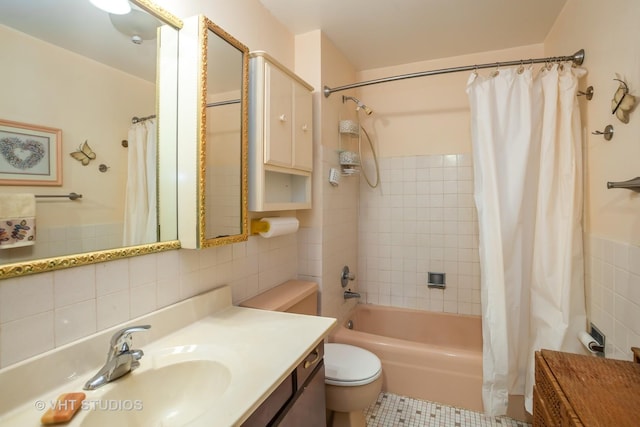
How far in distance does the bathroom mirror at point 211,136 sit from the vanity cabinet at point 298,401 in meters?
0.58

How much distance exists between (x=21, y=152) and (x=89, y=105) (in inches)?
9.2

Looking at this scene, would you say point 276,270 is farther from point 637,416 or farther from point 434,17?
point 434,17

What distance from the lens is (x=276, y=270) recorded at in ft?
5.94

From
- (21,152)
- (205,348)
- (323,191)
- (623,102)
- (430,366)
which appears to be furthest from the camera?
(323,191)

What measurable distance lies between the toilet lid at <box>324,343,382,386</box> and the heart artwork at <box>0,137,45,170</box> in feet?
4.52

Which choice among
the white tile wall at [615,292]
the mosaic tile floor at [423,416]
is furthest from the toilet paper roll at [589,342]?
the mosaic tile floor at [423,416]

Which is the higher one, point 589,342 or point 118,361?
point 118,361

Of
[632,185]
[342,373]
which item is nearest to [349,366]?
[342,373]

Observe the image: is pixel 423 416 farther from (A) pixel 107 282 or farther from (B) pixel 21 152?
(B) pixel 21 152

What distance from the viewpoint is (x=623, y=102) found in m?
1.15

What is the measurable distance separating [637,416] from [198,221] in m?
1.36

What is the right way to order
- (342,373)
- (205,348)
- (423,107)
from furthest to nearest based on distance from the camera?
(423,107), (342,373), (205,348)

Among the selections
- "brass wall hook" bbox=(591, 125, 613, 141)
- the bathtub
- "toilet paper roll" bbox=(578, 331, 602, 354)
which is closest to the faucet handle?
the bathtub

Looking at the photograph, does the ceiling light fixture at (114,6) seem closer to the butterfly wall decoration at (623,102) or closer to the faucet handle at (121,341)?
the faucet handle at (121,341)
